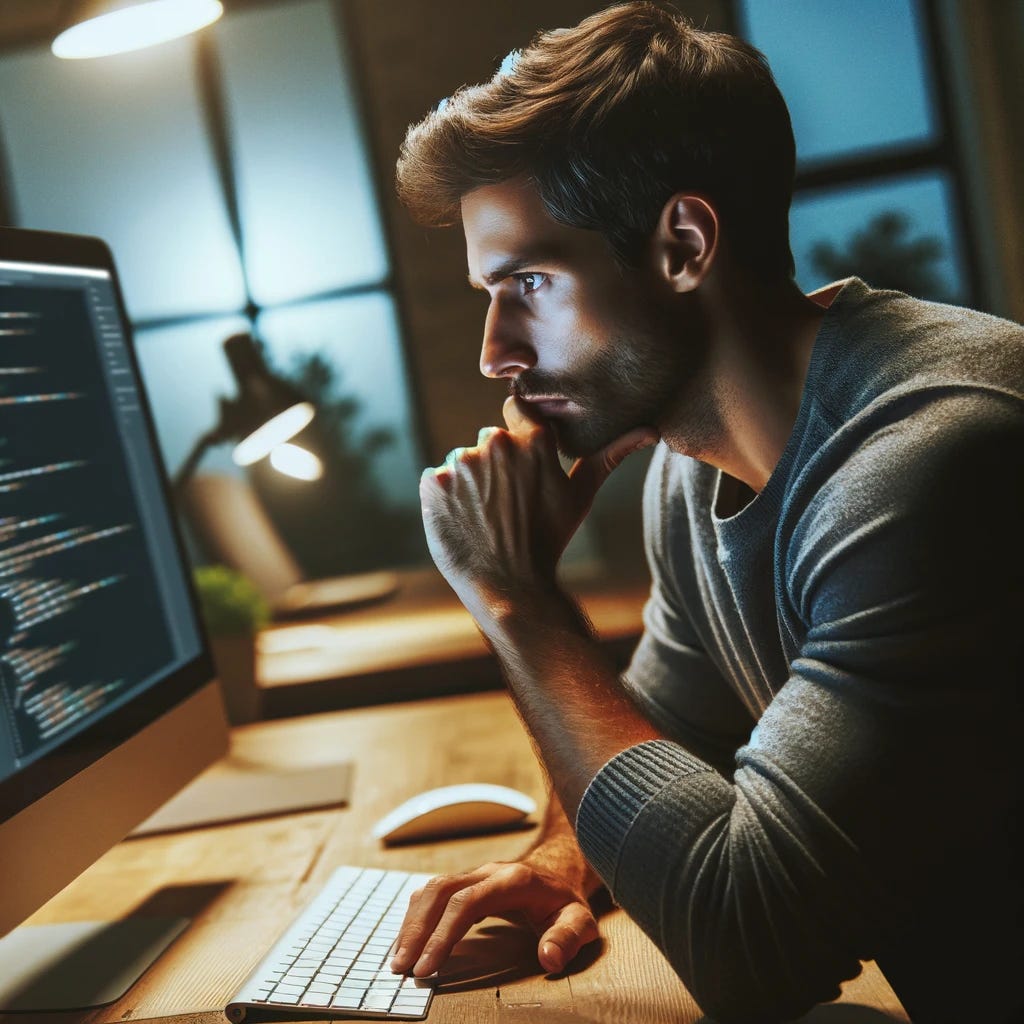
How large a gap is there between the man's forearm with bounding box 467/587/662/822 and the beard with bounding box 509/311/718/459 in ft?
0.76

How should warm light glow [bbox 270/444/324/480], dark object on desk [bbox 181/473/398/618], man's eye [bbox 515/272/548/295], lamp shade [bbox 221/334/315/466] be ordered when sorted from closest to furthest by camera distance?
man's eye [bbox 515/272/548/295] < lamp shade [bbox 221/334/315/466] < warm light glow [bbox 270/444/324/480] < dark object on desk [bbox 181/473/398/618]

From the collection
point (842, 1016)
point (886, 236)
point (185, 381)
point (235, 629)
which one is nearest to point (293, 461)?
point (235, 629)

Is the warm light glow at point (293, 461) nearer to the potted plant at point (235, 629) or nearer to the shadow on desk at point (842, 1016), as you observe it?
the potted plant at point (235, 629)

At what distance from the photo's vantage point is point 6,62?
10.9ft

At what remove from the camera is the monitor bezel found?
2.93 feet

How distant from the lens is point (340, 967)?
2.86ft

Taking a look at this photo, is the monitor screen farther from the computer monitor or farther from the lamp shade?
the lamp shade

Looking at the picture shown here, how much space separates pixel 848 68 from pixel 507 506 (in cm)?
276

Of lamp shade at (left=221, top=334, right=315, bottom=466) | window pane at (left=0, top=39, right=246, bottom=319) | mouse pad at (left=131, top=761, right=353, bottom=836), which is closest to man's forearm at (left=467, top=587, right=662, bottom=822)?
mouse pad at (left=131, top=761, right=353, bottom=836)

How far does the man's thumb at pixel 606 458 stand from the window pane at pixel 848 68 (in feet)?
7.15

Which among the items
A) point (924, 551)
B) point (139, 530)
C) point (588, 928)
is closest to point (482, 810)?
point (588, 928)

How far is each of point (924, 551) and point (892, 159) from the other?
8.77 ft

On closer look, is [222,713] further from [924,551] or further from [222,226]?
[222,226]

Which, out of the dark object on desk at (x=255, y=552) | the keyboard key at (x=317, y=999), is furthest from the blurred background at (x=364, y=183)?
the keyboard key at (x=317, y=999)
